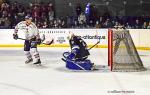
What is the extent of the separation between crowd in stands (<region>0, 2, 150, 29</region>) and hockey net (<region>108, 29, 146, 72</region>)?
5783mm

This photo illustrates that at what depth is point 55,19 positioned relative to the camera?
1727 cm

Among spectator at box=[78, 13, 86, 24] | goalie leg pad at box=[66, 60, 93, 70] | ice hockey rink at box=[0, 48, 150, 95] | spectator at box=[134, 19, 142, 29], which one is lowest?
ice hockey rink at box=[0, 48, 150, 95]

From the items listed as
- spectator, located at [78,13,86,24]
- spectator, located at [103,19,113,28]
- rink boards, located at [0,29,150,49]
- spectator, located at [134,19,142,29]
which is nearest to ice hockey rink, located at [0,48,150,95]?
rink boards, located at [0,29,150,49]

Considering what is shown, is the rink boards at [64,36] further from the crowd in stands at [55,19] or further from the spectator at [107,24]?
the spectator at [107,24]

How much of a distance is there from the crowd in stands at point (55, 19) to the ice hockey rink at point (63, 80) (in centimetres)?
438

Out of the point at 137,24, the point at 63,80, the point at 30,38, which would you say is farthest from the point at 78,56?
the point at 137,24

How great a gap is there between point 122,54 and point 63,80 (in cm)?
199

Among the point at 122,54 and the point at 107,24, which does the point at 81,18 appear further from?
the point at 122,54

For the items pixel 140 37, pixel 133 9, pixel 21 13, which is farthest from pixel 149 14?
pixel 21 13

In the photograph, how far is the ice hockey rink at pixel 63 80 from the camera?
308 inches

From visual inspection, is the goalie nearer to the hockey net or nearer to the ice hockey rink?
the ice hockey rink

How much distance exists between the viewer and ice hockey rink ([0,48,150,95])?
7824 millimetres

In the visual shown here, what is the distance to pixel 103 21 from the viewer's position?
1680cm

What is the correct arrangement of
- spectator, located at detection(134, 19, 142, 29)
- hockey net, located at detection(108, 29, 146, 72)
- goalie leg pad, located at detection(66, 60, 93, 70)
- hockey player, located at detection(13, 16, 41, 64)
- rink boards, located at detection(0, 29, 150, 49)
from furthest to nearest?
spectator, located at detection(134, 19, 142, 29) < rink boards, located at detection(0, 29, 150, 49) < hockey player, located at detection(13, 16, 41, 64) < hockey net, located at detection(108, 29, 146, 72) < goalie leg pad, located at detection(66, 60, 93, 70)
